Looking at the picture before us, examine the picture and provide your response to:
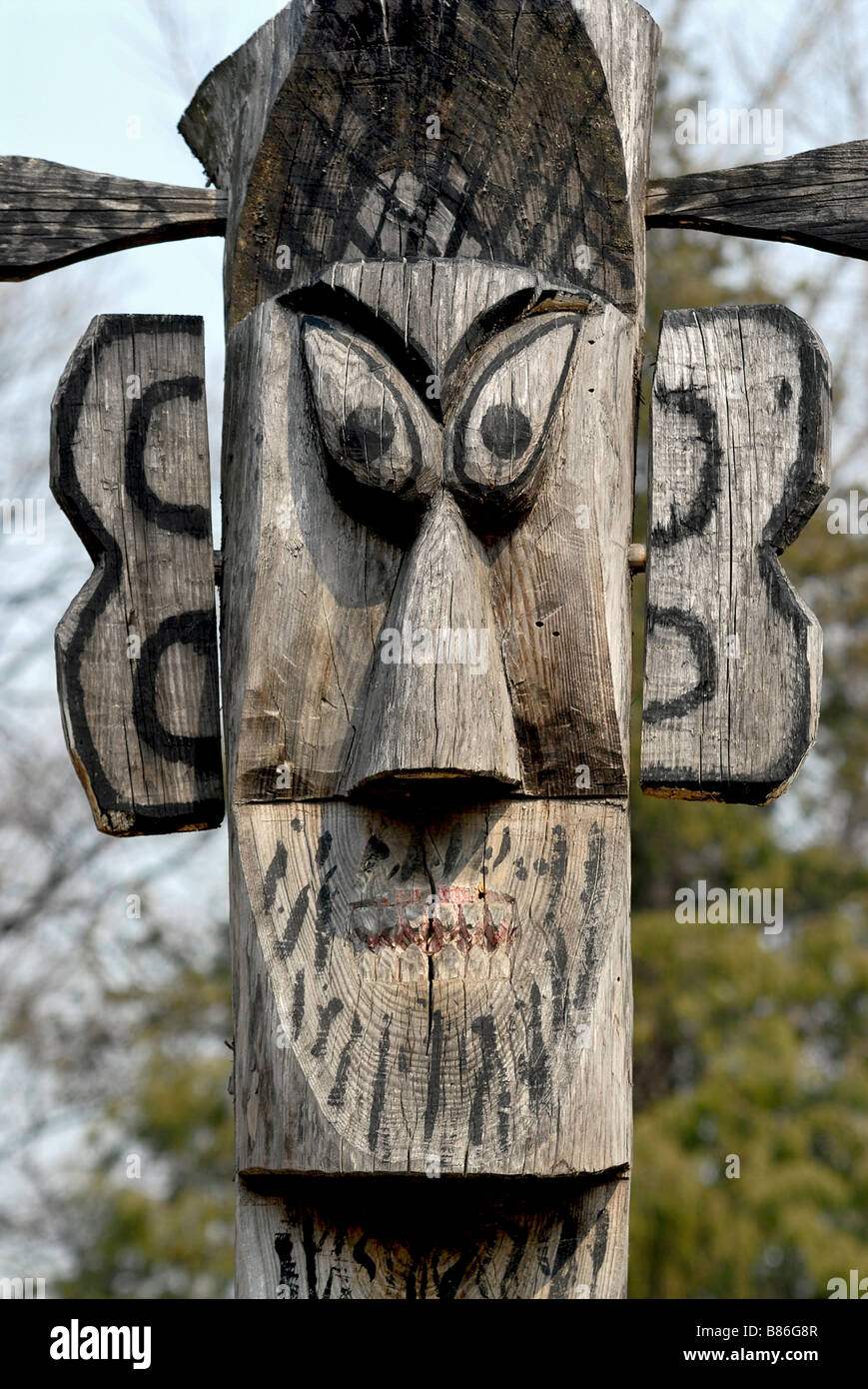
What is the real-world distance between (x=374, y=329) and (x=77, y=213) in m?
0.77

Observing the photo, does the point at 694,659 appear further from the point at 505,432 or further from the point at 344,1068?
the point at 344,1068

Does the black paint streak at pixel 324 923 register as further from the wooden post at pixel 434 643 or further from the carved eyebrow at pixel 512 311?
the carved eyebrow at pixel 512 311

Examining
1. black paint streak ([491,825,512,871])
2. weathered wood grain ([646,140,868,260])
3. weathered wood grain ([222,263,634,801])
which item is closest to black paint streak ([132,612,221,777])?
weathered wood grain ([222,263,634,801])

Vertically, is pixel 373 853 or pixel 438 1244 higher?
pixel 373 853

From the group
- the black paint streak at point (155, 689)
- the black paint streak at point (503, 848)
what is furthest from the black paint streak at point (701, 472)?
Result: the black paint streak at point (155, 689)

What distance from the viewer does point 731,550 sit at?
3.33 meters

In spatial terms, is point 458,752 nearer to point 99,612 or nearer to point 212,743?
point 212,743

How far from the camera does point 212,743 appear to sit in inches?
133

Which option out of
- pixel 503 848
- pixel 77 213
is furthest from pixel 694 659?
pixel 77 213

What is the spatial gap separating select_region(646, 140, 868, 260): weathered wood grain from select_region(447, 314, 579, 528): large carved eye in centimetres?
54

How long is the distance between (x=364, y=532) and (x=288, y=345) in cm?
39

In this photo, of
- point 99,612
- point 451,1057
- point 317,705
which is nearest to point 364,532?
point 317,705

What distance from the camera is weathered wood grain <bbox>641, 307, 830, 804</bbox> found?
3268mm

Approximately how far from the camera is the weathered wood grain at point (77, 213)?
355 centimetres
